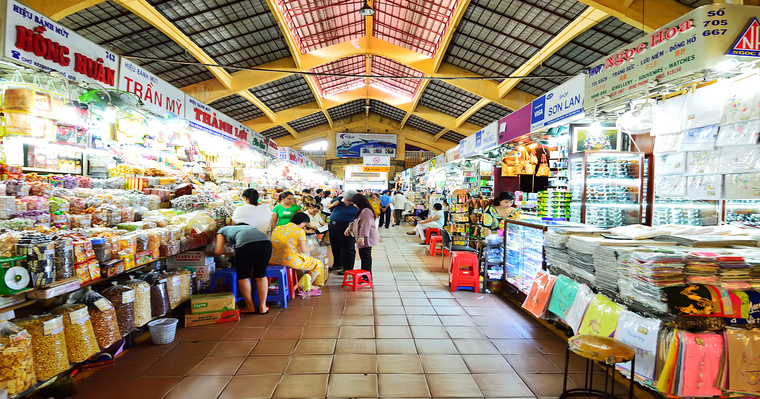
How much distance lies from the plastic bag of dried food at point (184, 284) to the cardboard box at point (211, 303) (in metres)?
0.07

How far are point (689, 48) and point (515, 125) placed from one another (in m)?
3.58

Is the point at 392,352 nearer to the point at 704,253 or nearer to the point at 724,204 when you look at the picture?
the point at 704,253

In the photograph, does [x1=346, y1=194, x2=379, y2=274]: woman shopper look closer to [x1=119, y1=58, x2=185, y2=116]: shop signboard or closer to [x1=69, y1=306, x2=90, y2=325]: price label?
[x1=119, y1=58, x2=185, y2=116]: shop signboard

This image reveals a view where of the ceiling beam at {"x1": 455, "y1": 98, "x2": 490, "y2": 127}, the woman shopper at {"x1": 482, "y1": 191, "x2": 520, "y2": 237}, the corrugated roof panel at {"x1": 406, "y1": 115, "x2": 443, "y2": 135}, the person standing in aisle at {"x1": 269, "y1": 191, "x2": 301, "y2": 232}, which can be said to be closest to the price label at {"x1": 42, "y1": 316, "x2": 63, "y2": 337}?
the person standing in aisle at {"x1": 269, "y1": 191, "x2": 301, "y2": 232}

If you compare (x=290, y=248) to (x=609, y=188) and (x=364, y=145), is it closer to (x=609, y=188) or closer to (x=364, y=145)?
(x=609, y=188)

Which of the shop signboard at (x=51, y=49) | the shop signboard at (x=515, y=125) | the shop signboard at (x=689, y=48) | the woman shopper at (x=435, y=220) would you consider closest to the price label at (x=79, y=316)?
the shop signboard at (x=51, y=49)

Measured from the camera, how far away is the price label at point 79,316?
2.39 metres

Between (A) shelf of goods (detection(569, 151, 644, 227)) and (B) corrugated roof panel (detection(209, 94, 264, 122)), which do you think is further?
(B) corrugated roof panel (detection(209, 94, 264, 122))

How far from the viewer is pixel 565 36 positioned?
27.1ft

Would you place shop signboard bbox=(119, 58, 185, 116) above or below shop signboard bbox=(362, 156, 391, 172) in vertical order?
below

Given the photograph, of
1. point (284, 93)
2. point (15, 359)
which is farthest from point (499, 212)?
point (284, 93)

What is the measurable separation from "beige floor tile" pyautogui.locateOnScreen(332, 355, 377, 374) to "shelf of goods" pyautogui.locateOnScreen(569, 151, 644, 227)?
378cm

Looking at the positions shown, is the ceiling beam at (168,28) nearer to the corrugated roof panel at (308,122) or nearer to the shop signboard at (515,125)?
the shop signboard at (515,125)

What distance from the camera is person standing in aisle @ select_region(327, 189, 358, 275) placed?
588 cm
